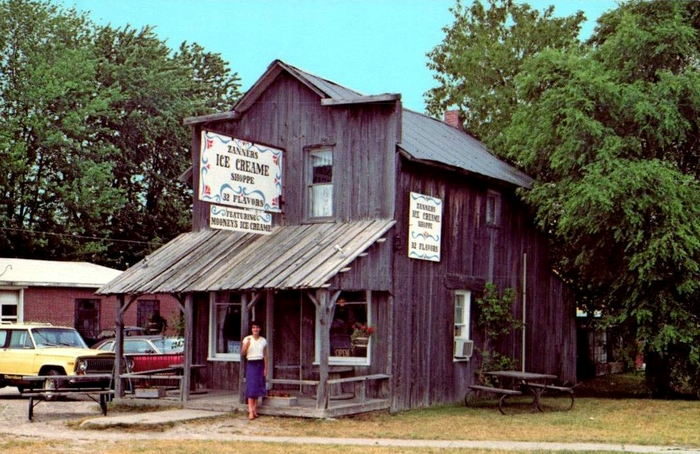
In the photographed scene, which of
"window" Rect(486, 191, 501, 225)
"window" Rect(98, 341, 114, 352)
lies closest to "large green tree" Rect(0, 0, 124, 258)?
"window" Rect(98, 341, 114, 352)

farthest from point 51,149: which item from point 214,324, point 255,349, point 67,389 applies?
point 255,349

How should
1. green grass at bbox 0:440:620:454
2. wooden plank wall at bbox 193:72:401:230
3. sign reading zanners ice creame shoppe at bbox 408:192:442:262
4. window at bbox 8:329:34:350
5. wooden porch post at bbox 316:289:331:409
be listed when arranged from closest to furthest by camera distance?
green grass at bbox 0:440:620:454 → wooden porch post at bbox 316:289:331:409 → wooden plank wall at bbox 193:72:401:230 → sign reading zanners ice creame shoppe at bbox 408:192:442:262 → window at bbox 8:329:34:350

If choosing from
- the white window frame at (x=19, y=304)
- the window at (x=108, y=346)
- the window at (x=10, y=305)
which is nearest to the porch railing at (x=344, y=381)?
the window at (x=108, y=346)

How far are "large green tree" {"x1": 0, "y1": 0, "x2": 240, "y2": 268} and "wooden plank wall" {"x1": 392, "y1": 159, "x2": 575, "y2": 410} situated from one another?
2680 centimetres

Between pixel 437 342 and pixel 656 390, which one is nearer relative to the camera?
pixel 437 342

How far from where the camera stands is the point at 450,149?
27.5 meters

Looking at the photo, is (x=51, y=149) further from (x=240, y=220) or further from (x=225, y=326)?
(x=240, y=220)

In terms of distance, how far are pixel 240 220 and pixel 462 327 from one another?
6540 mm

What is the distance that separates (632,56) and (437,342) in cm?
899

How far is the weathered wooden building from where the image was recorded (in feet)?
73.2

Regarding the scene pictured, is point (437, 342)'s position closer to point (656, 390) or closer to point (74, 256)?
point (656, 390)

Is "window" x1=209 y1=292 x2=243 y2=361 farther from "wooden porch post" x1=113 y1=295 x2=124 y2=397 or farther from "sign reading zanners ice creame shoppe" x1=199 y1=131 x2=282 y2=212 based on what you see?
"sign reading zanners ice creame shoppe" x1=199 y1=131 x2=282 y2=212

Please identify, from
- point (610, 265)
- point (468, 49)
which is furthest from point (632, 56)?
point (468, 49)

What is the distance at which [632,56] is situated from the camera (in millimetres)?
27453
